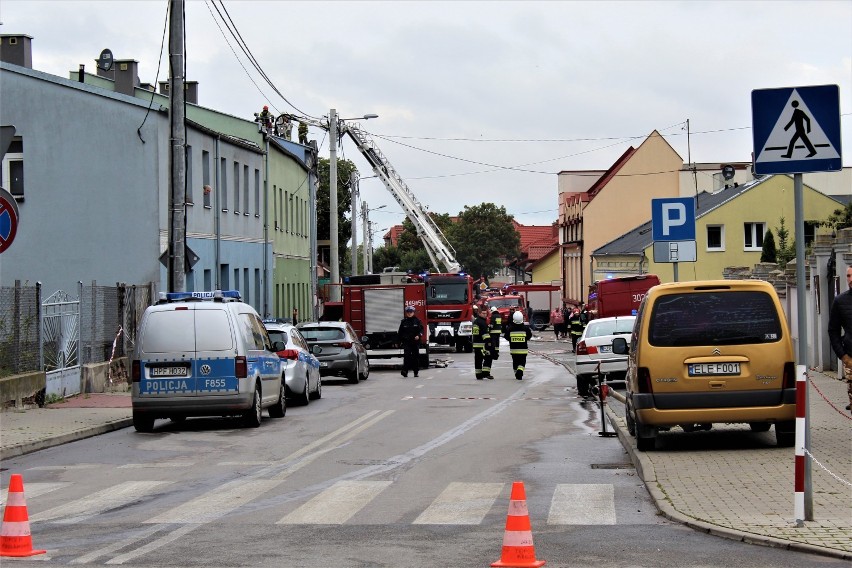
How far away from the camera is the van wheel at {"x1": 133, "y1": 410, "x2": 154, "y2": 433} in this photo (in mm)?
19125

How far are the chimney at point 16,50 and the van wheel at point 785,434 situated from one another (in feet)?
100

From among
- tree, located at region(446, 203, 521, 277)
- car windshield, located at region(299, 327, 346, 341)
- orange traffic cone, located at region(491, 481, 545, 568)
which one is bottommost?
orange traffic cone, located at region(491, 481, 545, 568)

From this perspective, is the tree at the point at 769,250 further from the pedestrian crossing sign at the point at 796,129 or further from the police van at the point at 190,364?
the pedestrian crossing sign at the point at 796,129

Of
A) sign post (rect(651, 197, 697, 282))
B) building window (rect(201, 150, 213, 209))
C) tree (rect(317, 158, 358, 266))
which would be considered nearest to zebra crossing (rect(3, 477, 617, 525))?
sign post (rect(651, 197, 697, 282))

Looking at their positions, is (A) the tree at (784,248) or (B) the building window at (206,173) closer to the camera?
(B) the building window at (206,173)

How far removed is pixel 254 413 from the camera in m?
19.5

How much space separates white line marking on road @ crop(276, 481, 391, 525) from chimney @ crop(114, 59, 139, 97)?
35078mm

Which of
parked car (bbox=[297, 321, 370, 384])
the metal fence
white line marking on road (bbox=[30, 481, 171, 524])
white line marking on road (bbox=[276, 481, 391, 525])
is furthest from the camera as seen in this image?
parked car (bbox=[297, 321, 370, 384])

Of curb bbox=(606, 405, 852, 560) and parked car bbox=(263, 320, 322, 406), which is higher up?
parked car bbox=(263, 320, 322, 406)

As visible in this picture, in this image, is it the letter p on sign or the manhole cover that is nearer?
the manhole cover

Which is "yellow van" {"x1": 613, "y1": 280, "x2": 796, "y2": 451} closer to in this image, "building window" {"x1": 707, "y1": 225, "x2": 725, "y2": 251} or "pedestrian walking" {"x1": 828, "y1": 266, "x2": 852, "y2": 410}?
"pedestrian walking" {"x1": 828, "y1": 266, "x2": 852, "y2": 410}

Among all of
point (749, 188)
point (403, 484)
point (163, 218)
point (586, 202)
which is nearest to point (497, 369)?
point (163, 218)

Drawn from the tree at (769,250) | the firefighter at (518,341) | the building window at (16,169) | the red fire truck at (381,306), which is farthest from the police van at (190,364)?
the tree at (769,250)

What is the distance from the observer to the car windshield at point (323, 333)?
31719 mm
